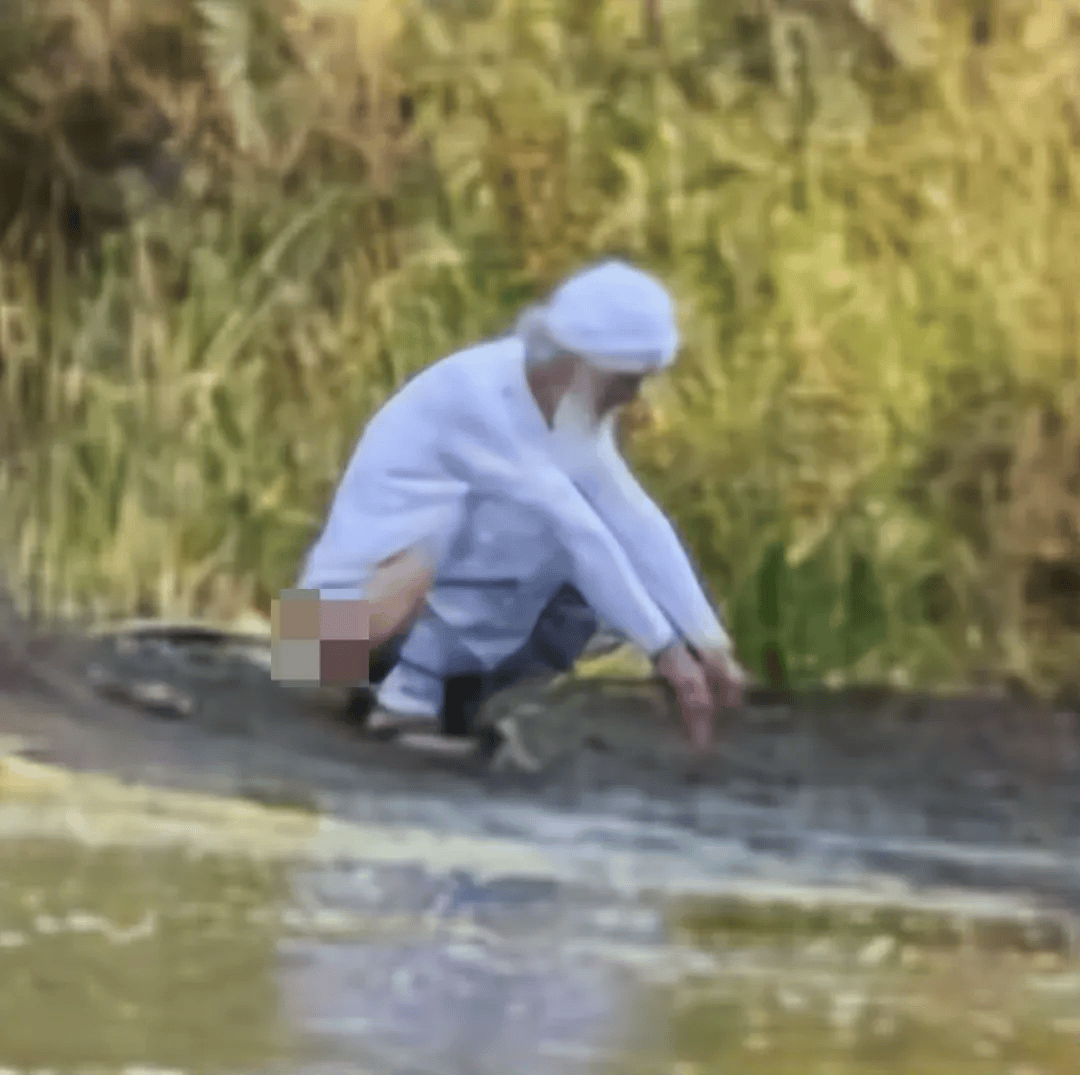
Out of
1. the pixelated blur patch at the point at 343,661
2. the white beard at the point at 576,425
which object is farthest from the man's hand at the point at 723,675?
the pixelated blur patch at the point at 343,661

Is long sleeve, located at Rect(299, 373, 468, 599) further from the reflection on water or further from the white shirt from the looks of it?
the reflection on water

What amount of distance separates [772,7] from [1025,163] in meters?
0.32

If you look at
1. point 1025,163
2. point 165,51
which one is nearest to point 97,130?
point 165,51

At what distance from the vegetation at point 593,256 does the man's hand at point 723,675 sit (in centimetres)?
3

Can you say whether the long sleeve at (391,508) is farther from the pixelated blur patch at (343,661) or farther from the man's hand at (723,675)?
Result: the man's hand at (723,675)

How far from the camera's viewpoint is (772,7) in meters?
2.43

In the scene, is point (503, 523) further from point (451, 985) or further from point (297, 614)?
point (451, 985)

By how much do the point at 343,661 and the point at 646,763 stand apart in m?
0.32

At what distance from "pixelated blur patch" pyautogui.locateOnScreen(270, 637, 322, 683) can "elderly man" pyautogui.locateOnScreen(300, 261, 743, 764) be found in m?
0.06

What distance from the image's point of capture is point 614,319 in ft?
7.41

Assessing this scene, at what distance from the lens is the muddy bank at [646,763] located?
6.88 ft

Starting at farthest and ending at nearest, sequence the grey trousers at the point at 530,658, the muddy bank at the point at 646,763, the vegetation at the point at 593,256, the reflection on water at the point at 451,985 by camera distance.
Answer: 1. the vegetation at the point at 593,256
2. the grey trousers at the point at 530,658
3. the muddy bank at the point at 646,763
4. the reflection on water at the point at 451,985

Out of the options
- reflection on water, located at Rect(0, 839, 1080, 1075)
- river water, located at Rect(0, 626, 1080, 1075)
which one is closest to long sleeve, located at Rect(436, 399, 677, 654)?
river water, located at Rect(0, 626, 1080, 1075)

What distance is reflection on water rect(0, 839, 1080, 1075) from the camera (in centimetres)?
159
